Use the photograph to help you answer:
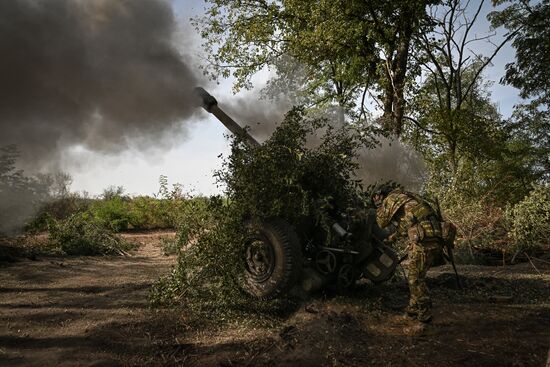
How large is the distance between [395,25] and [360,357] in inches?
541

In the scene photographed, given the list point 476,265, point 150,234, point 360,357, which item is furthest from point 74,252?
point 476,265

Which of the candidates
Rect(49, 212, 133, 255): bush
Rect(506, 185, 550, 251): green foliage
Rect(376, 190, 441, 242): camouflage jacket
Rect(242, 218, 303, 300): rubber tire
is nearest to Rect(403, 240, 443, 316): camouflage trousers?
Rect(376, 190, 441, 242): camouflage jacket

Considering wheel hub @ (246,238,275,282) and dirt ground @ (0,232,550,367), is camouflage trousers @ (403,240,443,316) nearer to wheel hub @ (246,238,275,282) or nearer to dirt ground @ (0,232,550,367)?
dirt ground @ (0,232,550,367)

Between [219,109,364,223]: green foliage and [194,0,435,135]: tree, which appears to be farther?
[194,0,435,135]: tree

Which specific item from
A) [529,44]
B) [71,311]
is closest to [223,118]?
[71,311]

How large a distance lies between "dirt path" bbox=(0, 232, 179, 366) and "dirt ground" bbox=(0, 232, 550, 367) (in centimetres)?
2

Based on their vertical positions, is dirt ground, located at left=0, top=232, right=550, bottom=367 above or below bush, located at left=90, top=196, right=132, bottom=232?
below

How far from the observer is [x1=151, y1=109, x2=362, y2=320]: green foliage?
575cm

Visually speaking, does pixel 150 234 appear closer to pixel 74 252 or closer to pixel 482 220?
pixel 74 252

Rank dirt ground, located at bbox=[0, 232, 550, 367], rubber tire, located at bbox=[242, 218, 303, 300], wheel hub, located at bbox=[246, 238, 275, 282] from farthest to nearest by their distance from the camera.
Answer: wheel hub, located at bbox=[246, 238, 275, 282]
rubber tire, located at bbox=[242, 218, 303, 300]
dirt ground, located at bbox=[0, 232, 550, 367]

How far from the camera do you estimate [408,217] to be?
5277 millimetres

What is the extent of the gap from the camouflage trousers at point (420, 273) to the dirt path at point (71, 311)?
10.8 feet

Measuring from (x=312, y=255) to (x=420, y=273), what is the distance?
1.62m

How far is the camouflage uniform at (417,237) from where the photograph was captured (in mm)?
5012
